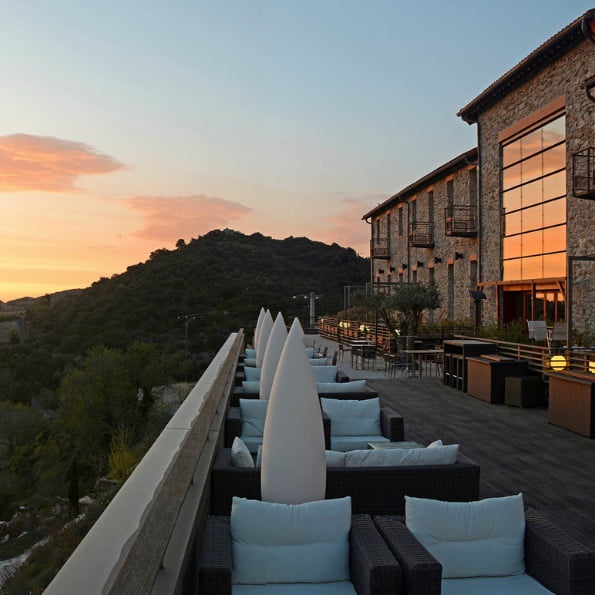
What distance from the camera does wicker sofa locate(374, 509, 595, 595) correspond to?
289 cm

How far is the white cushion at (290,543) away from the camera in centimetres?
329

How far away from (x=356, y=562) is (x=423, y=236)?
23.3 m

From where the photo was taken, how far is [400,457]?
4.54 m

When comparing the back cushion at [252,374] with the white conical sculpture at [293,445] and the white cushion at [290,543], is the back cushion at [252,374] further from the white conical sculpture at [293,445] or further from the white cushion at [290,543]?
the white cushion at [290,543]

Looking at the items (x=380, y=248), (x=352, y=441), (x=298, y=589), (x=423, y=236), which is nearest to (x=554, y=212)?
(x=423, y=236)

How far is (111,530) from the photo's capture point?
6.40ft

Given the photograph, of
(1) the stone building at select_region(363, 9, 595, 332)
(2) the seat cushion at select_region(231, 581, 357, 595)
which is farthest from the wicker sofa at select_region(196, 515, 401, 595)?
(1) the stone building at select_region(363, 9, 595, 332)

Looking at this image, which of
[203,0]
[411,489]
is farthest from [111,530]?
[203,0]

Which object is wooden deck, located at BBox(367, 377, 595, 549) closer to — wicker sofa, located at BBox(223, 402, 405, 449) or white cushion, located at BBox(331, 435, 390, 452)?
wicker sofa, located at BBox(223, 402, 405, 449)

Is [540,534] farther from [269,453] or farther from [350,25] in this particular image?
[350,25]

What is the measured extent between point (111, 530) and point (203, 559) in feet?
3.71

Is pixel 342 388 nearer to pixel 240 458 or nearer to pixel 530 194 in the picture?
pixel 240 458

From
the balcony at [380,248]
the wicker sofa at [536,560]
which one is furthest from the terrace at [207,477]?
the balcony at [380,248]

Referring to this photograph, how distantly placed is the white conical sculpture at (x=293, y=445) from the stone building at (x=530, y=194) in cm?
907
